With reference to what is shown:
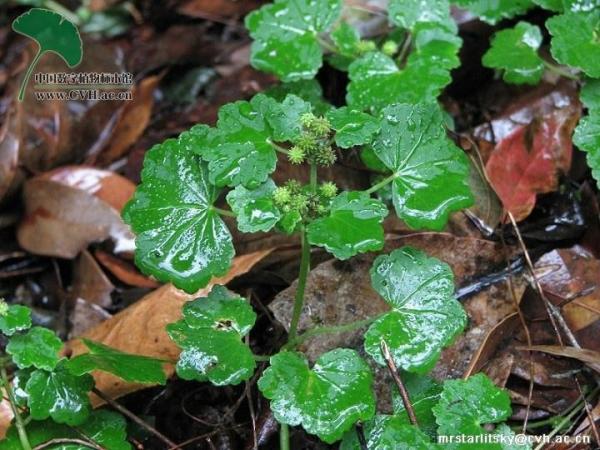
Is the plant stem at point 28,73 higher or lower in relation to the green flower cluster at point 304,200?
lower

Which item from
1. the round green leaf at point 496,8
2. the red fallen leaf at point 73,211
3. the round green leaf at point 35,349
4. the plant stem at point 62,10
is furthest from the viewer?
the plant stem at point 62,10

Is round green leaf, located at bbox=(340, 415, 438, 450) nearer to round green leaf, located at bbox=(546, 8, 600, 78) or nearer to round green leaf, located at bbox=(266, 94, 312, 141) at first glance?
round green leaf, located at bbox=(266, 94, 312, 141)

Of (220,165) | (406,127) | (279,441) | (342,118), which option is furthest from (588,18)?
(279,441)

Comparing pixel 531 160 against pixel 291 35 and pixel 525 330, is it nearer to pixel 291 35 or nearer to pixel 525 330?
pixel 525 330

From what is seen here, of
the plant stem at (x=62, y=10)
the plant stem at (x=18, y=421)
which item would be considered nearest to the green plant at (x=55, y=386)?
the plant stem at (x=18, y=421)

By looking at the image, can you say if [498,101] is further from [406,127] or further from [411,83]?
[406,127]

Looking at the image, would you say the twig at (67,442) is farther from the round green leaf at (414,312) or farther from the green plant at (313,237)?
the round green leaf at (414,312)

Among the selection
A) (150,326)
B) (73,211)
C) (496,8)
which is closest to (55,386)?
(150,326)

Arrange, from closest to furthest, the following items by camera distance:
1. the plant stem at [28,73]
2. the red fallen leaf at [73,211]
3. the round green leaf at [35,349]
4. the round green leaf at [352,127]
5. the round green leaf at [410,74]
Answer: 1. the round green leaf at [352,127]
2. the round green leaf at [35,349]
3. the round green leaf at [410,74]
4. the red fallen leaf at [73,211]
5. the plant stem at [28,73]
